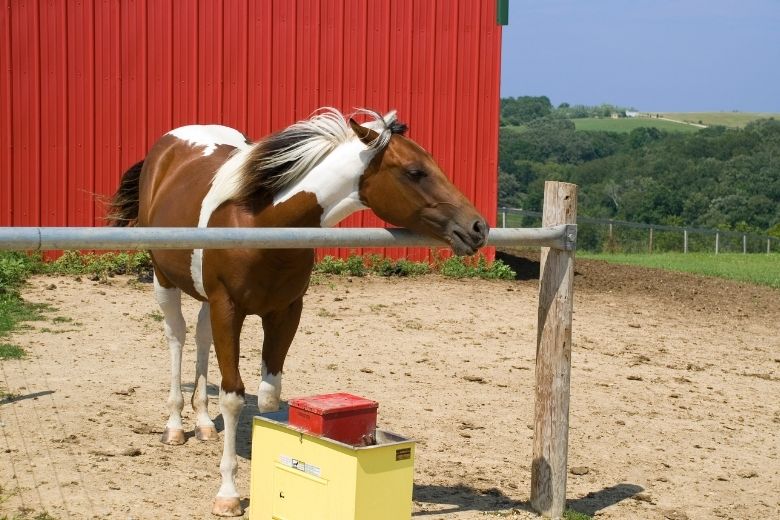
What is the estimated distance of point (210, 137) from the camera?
643 cm

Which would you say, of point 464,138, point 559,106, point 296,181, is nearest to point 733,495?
point 296,181

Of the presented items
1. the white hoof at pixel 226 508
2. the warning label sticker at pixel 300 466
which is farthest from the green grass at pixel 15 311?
the warning label sticker at pixel 300 466

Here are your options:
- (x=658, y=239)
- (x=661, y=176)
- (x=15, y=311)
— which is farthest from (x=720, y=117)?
(x=15, y=311)

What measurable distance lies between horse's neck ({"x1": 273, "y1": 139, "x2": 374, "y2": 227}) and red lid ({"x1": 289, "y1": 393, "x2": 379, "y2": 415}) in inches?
35.3

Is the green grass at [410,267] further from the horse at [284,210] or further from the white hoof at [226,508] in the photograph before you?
the white hoof at [226,508]

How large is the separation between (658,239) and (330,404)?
810 inches

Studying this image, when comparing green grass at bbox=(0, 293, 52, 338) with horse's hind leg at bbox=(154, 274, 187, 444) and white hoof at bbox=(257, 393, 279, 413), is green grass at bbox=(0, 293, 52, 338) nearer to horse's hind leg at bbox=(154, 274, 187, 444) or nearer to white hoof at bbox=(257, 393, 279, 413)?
horse's hind leg at bbox=(154, 274, 187, 444)

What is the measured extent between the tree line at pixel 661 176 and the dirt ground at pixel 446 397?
78.9 ft

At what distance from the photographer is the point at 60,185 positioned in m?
12.1

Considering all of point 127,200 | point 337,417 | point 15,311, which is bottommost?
point 15,311

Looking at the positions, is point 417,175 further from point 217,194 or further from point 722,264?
point 722,264

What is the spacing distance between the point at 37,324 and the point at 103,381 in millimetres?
2067

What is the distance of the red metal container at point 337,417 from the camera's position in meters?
4.07

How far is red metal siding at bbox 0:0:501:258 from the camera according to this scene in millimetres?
11984
